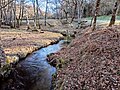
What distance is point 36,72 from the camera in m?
14.9

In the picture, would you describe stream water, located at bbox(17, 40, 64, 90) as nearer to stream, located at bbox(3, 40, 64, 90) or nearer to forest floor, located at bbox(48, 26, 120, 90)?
stream, located at bbox(3, 40, 64, 90)

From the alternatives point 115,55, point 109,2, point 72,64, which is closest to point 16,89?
point 72,64

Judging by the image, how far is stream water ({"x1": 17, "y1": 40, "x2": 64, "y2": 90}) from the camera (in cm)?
1236

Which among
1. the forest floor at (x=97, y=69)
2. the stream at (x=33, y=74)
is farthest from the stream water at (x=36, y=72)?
the forest floor at (x=97, y=69)

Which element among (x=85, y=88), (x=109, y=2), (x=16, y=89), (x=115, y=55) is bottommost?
(x=16, y=89)

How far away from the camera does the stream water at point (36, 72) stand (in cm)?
1236

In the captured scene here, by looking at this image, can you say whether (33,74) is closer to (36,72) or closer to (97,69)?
(36,72)

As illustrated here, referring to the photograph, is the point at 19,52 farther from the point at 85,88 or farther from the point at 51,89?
the point at 85,88

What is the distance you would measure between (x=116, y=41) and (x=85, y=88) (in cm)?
504

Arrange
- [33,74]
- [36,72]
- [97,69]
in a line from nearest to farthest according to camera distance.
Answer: [97,69]
[33,74]
[36,72]

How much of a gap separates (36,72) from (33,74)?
46 centimetres

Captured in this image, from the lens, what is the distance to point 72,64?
13.3 m

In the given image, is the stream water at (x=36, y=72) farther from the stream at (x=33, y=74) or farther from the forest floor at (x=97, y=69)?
the forest floor at (x=97, y=69)

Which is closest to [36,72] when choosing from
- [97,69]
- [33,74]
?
[33,74]
